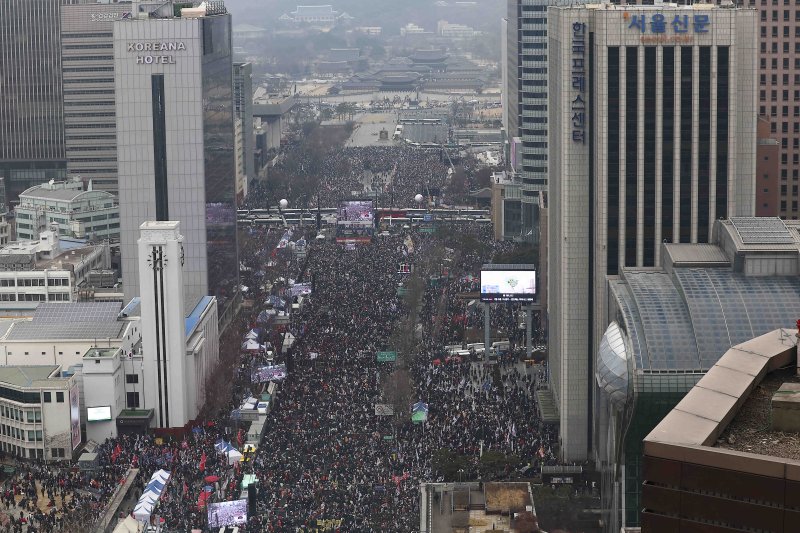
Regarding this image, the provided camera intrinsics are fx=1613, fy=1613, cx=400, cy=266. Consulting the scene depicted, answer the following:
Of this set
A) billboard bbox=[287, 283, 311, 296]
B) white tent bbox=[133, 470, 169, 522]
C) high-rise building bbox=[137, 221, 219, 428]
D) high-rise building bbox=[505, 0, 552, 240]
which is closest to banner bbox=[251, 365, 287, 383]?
high-rise building bbox=[137, 221, 219, 428]

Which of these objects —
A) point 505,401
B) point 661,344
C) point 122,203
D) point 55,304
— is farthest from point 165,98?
point 661,344

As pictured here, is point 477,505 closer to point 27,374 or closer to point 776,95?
point 27,374

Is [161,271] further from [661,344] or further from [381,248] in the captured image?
[381,248]

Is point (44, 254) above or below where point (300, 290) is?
above

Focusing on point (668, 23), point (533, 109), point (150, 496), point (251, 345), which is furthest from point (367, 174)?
point (150, 496)

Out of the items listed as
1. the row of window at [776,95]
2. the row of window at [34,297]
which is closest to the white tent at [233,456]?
the row of window at [34,297]

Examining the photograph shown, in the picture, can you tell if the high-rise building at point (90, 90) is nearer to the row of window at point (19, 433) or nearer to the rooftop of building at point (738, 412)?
the row of window at point (19, 433)

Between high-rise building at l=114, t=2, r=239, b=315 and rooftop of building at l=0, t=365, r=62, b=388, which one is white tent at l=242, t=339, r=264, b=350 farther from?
rooftop of building at l=0, t=365, r=62, b=388
